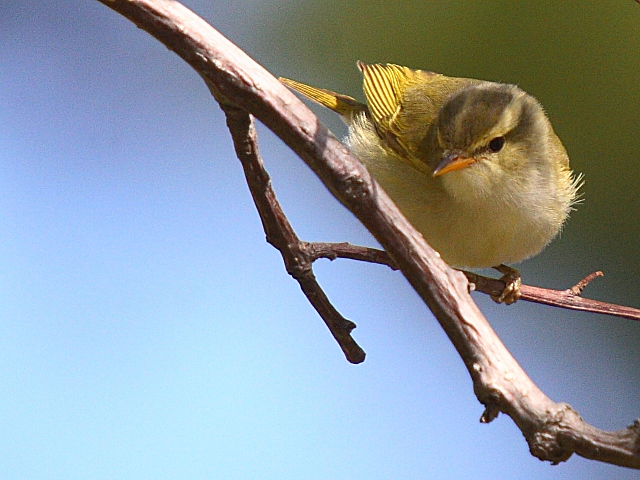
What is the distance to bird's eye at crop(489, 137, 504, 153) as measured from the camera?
1.71 m

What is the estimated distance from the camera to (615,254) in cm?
251

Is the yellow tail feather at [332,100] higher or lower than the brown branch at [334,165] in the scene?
higher

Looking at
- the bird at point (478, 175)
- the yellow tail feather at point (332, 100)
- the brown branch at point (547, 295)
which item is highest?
the yellow tail feather at point (332, 100)

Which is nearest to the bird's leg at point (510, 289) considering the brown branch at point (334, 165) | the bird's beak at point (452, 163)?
the bird's beak at point (452, 163)

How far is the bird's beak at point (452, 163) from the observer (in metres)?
1.60

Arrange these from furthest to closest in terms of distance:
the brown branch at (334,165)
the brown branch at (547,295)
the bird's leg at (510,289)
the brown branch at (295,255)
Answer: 1. the bird's leg at (510,289)
2. the brown branch at (547,295)
3. the brown branch at (295,255)
4. the brown branch at (334,165)

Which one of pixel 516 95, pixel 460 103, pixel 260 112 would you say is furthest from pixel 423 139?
pixel 260 112

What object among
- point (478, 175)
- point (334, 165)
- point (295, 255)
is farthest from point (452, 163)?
point (334, 165)

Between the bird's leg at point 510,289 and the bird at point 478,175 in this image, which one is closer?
the bird's leg at point 510,289

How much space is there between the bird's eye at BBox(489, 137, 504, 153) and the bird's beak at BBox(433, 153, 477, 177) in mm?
68

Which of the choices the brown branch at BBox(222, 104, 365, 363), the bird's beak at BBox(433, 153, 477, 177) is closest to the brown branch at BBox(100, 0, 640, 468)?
the brown branch at BBox(222, 104, 365, 363)

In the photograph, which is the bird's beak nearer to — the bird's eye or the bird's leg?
the bird's eye

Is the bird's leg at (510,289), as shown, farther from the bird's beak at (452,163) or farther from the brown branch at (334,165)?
the brown branch at (334,165)

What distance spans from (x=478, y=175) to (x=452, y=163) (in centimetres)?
7
